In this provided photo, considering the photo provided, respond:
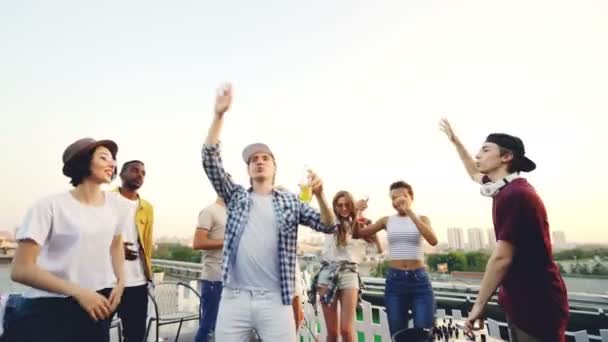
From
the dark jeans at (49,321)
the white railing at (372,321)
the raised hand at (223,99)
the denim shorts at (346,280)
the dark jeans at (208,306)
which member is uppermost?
the raised hand at (223,99)

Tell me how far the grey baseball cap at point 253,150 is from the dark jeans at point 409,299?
1839mm

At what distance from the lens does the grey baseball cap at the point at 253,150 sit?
2.00 meters

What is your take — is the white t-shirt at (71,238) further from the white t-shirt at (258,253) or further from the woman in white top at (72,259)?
the white t-shirt at (258,253)

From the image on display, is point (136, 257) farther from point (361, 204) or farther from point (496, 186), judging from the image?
point (496, 186)

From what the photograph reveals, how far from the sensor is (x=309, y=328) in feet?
13.0

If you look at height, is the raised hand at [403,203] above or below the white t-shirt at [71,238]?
above

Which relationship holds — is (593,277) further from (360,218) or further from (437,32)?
(437,32)

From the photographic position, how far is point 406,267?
300cm

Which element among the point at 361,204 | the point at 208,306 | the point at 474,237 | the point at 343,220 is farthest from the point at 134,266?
the point at 474,237

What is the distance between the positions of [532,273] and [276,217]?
4.44 feet

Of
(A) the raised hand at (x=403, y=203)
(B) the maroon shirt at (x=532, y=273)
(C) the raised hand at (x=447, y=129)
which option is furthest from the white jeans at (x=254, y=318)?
(C) the raised hand at (x=447, y=129)

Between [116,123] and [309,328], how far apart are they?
6.18 metres

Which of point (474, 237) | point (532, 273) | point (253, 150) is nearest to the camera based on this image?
point (532, 273)

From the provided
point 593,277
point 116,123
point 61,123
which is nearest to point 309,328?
point 593,277
